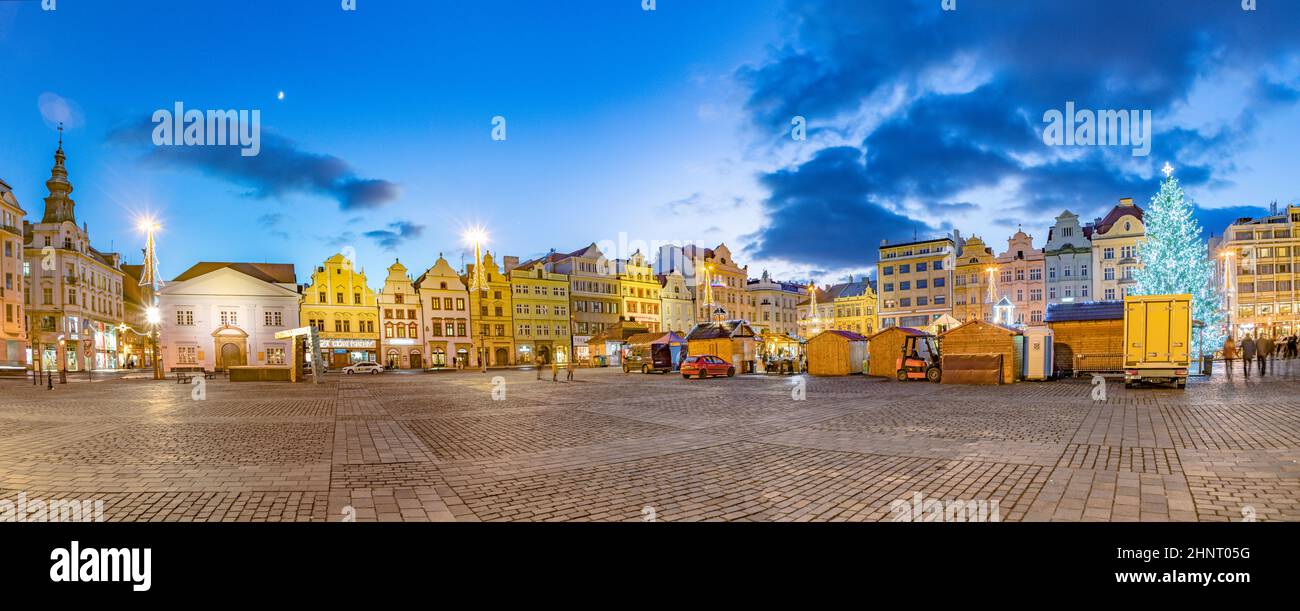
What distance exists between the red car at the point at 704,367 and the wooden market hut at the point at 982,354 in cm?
1112

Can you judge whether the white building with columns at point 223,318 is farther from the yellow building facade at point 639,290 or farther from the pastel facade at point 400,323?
the yellow building facade at point 639,290

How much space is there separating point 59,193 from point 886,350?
79680 millimetres

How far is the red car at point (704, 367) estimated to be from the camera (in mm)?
32406

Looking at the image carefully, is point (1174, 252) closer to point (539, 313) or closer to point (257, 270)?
point (539, 313)

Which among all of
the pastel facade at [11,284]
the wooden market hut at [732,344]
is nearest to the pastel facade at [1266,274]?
the wooden market hut at [732,344]

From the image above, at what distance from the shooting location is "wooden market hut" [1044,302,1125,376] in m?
28.0

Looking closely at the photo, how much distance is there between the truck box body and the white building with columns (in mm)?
63648

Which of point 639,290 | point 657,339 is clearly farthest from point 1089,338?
point 639,290

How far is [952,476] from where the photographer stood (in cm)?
713

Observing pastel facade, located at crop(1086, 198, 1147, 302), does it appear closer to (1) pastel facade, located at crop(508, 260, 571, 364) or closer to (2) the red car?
(2) the red car

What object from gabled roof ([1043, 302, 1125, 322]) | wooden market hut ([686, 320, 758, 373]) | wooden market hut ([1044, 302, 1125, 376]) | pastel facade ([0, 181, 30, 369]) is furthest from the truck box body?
pastel facade ([0, 181, 30, 369])

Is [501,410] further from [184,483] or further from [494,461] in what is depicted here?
[184,483]

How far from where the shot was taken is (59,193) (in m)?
61.3

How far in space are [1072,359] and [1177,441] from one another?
76.1 feet
